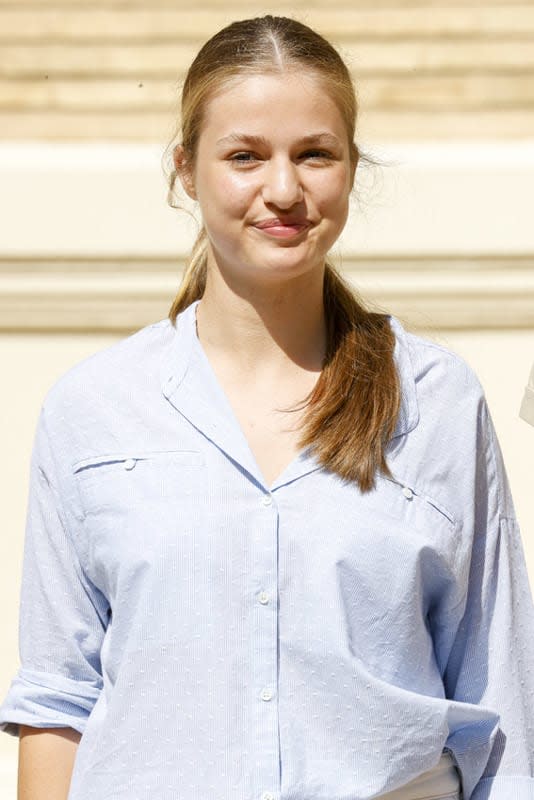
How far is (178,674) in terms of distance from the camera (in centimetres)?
156

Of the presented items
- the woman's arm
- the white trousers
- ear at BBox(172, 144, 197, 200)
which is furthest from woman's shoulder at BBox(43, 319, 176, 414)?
the white trousers

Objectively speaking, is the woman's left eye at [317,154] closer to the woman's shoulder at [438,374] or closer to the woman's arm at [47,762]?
the woman's shoulder at [438,374]

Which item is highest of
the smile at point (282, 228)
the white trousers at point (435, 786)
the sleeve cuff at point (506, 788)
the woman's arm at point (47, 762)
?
the smile at point (282, 228)

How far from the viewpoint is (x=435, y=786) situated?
63.7 inches

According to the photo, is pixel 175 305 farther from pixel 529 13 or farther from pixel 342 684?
pixel 529 13

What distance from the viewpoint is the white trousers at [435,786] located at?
1587mm

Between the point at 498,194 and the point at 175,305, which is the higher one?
the point at 175,305

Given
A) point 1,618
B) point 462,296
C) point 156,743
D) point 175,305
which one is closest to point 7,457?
point 1,618

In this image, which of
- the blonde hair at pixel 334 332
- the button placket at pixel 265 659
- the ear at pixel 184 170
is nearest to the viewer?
the button placket at pixel 265 659

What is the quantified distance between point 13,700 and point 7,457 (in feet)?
5.43

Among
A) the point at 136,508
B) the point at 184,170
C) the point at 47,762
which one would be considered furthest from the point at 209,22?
the point at 47,762

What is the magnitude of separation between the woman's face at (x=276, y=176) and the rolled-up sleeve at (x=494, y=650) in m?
0.32

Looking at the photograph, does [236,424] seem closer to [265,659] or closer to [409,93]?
[265,659]

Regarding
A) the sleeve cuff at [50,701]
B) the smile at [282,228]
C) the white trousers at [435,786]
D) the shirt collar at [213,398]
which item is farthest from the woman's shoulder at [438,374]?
the sleeve cuff at [50,701]
